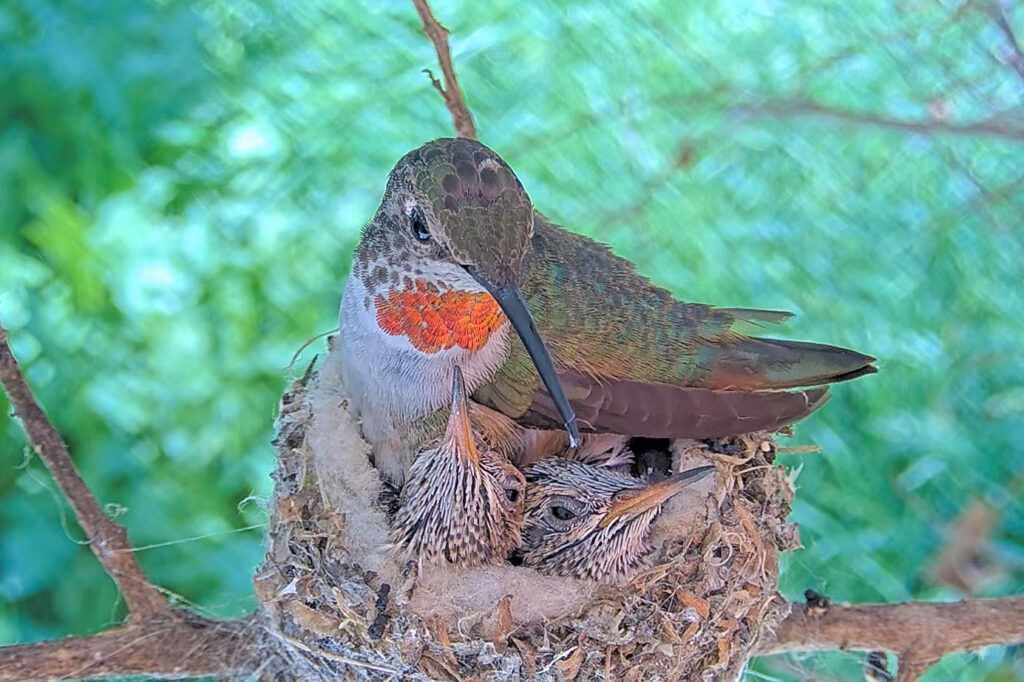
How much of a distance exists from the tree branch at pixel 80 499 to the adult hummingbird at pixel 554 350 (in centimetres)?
37

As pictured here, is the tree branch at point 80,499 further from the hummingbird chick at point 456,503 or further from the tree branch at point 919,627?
the tree branch at point 919,627

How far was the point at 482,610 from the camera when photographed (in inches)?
48.9

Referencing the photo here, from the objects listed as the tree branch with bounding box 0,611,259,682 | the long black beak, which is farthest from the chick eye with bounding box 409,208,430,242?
the tree branch with bounding box 0,611,259,682

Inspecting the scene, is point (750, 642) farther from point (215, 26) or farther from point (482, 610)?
point (215, 26)

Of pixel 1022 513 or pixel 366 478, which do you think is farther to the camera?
pixel 1022 513

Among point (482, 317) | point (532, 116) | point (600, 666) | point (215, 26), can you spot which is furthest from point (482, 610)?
point (215, 26)

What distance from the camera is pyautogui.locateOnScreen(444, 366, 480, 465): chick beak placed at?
1.23m

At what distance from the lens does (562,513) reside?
139 cm

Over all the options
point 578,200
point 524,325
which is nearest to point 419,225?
point 524,325

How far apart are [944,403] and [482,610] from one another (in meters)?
0.91

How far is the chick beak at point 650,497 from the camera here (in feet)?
4.15

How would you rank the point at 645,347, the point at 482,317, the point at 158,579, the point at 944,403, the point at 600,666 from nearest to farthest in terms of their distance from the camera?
the point at 600,666 → the point at 482,317 → the point at 645,347 → the point at 944,403 → the point at 158,579

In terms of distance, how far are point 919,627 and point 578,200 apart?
894 mm

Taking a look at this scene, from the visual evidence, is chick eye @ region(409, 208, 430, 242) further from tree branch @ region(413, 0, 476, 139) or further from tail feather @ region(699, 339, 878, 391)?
tail feather @ region(699, 339, 878, 391)
